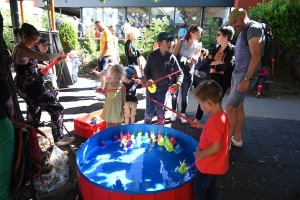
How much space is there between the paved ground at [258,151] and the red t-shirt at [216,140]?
2.24 feet

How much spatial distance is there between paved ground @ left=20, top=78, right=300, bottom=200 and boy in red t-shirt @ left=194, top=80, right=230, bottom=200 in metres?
0.64

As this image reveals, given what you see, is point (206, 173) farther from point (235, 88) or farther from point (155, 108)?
point (155, 108)

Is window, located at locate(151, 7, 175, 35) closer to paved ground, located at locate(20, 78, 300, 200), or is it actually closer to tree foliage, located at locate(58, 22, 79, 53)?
tree foliage, located at locate(58, 22, 79, 53)

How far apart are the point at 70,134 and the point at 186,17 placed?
40.1ft

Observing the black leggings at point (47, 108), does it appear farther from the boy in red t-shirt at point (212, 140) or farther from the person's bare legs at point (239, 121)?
the person's bare legs at point (239, 121)

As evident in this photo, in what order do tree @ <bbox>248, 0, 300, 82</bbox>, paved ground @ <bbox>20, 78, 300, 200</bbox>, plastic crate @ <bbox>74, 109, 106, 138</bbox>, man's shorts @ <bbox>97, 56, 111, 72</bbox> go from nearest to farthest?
paved ground @ <bbox>20, 78, 300, 200</bbox>
plastic crate @ <bbox>74, 109, 106, 138</bbox>
man's shorts @ <bbox>97, 56, 111, 72</bbox>
tree @ <bbox>248, 0, 300, 82</bbox>

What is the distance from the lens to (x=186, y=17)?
14.1m

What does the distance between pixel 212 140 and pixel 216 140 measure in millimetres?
32

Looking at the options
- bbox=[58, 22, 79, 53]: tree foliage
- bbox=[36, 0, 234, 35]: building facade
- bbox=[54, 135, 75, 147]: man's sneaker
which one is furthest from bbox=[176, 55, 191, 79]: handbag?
bbox=[36, 0, 234, 35]: building facade

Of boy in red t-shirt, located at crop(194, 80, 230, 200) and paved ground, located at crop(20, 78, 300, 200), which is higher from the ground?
boy in red t-shirt, located at crop(194, 80, 230, 200)

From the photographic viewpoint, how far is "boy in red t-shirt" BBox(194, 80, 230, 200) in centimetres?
190

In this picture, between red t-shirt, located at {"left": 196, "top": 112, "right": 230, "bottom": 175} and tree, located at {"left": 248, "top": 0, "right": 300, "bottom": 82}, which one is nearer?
red t-shirt, located at {"left": 196, "top": 112, "right": 230, "bottom": 175}

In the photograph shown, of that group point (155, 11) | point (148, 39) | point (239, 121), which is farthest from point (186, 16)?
point (239, 121)

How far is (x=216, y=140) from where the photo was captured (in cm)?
188
